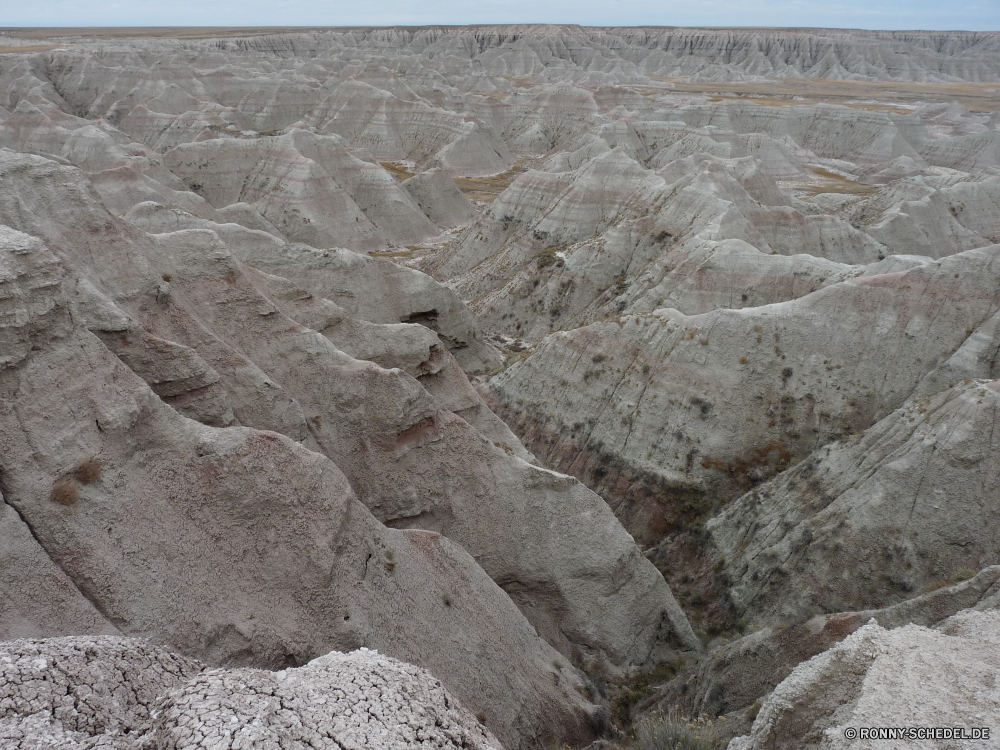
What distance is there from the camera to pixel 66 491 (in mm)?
10547

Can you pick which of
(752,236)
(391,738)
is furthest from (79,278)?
(752,236)

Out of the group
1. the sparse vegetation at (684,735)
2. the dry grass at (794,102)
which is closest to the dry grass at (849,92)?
the dry grass at (794,102)

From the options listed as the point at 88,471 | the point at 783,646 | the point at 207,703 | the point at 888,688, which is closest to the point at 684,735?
the point at 783,646

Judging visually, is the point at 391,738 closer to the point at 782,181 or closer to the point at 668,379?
the point at 668,379

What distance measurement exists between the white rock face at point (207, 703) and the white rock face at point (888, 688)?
446 cm

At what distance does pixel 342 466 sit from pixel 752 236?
26.6 meters

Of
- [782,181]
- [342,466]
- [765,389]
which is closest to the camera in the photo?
[342,466]

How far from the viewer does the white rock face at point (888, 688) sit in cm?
868

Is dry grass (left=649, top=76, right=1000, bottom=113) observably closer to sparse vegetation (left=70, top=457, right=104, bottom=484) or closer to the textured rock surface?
the textured rock surface

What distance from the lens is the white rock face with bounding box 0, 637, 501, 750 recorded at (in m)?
6.84

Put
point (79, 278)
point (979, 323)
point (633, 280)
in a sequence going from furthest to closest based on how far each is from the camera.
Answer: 1. point (633, 280)
2. point (979, 323)
3. point (79, 278)

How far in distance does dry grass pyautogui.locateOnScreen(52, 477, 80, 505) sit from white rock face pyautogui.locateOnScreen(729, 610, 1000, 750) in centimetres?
1078

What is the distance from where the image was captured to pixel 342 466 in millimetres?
17438

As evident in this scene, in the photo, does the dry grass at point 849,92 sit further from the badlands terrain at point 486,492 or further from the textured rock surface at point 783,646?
the textured rock surface at point 783,646
